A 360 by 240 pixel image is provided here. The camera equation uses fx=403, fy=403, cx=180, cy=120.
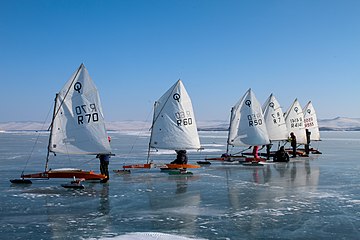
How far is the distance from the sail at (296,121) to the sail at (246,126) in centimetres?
894

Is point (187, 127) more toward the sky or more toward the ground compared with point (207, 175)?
more toward the sky

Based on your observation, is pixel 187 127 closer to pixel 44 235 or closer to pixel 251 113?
pixel 251 113

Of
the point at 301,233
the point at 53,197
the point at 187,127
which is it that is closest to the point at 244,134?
the point at 187,127

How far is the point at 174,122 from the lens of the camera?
22.0m

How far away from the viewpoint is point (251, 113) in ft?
92.0

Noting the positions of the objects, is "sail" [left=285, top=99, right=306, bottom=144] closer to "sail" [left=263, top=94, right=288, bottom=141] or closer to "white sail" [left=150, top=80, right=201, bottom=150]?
"sail" [left=263, top=94, right=288, bottom=141]

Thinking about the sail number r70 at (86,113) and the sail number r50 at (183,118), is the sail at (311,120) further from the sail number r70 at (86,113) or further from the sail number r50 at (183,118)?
the sail number r70 at (86,113)

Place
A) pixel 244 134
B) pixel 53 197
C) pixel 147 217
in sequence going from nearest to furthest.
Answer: pixel 147 217, pixel 53 197, pixel 244 134

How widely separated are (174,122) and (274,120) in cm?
1339

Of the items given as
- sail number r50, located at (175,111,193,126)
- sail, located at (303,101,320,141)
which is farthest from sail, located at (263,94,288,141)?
sail number r50, located at (175,111,193,126)

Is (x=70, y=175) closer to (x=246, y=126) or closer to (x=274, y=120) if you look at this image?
(x=246, y=126)

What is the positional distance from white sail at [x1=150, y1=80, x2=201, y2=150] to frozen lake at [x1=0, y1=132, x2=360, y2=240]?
3.04 meters

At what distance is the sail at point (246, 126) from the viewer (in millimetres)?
27797

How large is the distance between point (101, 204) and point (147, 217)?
235 centimetres
